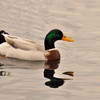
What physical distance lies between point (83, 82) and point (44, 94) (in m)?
1.51


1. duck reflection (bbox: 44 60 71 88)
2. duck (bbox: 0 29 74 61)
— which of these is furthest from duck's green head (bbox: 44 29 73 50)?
duck reflection (bbox: 44 60 71 88)

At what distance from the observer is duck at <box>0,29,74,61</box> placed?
1758 centimetres

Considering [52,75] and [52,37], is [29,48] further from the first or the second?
[52,75]

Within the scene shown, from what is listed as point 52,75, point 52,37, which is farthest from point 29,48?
point 52,75

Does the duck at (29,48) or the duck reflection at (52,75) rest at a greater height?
the duck at (29,48)

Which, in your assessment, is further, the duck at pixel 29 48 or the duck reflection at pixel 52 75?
the duck at pixel 29 48

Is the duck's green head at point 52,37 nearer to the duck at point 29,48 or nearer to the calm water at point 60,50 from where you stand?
the duck at point 29,48

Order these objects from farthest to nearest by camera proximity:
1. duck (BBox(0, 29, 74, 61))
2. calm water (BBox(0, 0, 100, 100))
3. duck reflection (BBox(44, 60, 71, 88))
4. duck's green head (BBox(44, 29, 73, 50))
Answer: duck's green head (BBox(44, 29, 73, 50)) → duck (BBox(0, 29, 74, 61)) → duck reflection (BBox(44, 60, 71, 88)) → calm water (BBox(0, 0, 100, 100))

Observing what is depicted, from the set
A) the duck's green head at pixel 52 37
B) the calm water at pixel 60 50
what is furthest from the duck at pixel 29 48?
the calm water at pixel 60 50

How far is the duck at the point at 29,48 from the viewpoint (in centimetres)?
1758

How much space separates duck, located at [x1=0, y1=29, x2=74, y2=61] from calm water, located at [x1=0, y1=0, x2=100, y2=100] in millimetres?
346

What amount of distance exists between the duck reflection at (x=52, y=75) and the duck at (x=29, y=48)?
1.16 feet

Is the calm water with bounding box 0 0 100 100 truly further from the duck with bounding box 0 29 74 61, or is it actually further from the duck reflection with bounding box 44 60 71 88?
the duck with bounding box 0 29 74 61

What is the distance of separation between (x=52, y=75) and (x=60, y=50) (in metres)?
2.97
